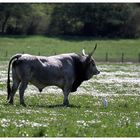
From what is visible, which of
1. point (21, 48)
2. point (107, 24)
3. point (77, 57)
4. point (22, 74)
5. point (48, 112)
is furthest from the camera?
point (107, 24)

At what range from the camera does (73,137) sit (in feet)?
47.6

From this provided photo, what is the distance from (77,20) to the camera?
12469 cm

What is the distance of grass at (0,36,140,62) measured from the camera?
100375mm

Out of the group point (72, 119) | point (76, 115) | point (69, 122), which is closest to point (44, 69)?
point (76, 115)

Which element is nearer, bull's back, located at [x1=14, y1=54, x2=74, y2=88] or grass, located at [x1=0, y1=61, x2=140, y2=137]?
grass, located at [x1=0, y1=61, x2=140, y2=137]

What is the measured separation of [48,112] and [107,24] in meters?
104

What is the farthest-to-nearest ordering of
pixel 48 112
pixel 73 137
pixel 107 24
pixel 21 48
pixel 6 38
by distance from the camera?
pixel 107 24 < pixel 6 38 < pixel 21 48 < pixel 48 112 < pixel 73 137

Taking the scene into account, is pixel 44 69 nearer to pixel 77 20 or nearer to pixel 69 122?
pixel 69 122

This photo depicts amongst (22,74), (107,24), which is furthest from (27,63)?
(107,24)

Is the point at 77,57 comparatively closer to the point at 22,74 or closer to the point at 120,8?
the point at 22,74

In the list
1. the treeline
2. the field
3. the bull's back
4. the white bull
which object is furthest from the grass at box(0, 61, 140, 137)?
the treeline

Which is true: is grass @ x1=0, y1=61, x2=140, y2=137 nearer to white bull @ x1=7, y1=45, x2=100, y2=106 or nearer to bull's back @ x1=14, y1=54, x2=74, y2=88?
white bull @ x1=7, y1=45, x2=100, y2=106

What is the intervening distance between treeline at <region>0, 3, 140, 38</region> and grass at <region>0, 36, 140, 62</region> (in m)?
6.25

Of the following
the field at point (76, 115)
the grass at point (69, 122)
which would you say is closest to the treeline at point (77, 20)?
the field at point (76, 115)
